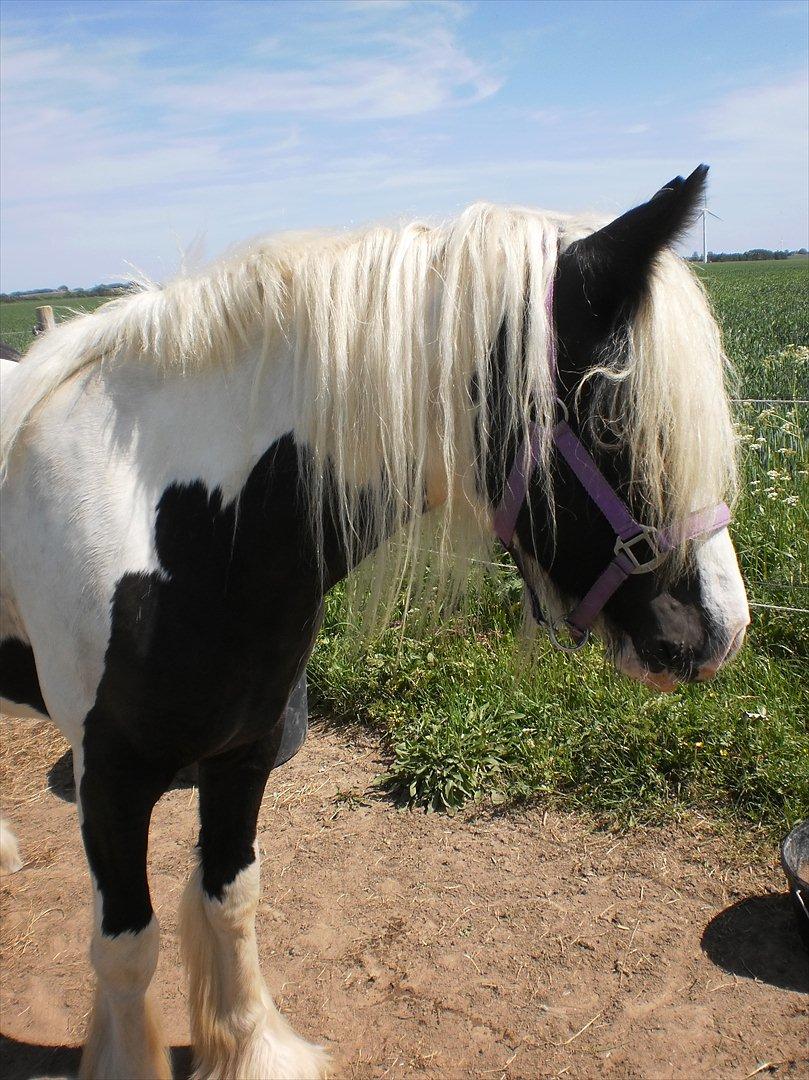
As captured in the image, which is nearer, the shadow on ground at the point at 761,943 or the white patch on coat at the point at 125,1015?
the white patch on coat at the point at 125,1015

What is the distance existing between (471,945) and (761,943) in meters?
0.89

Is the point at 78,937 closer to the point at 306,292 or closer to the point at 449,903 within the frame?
the point at 449,903

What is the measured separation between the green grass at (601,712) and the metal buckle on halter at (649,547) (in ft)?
4.38

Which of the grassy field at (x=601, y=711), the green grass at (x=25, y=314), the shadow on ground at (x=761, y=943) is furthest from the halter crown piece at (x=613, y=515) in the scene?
the shadow on ground at (x=761, y=943)

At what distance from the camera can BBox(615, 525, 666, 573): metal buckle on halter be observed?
1.45 meters

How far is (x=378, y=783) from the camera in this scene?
3617mm

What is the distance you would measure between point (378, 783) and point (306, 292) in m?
2.50

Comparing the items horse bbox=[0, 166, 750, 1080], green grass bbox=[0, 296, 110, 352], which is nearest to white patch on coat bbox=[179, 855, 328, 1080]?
horse bbox=[0, 166, 750, 1080]

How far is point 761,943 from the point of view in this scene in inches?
103

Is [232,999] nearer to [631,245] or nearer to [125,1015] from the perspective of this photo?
[125,1015]

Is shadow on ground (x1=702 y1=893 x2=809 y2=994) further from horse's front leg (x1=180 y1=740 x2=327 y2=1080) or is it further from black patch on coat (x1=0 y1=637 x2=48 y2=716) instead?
black patch on coat (x1=0 y1=637 x2=48 y2=716)

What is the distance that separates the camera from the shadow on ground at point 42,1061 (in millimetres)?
2352

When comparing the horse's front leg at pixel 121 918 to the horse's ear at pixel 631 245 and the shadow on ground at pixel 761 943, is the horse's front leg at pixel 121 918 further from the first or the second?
the shadow on ground at pixel 761 943

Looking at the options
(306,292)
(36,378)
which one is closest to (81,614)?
(36,378)
